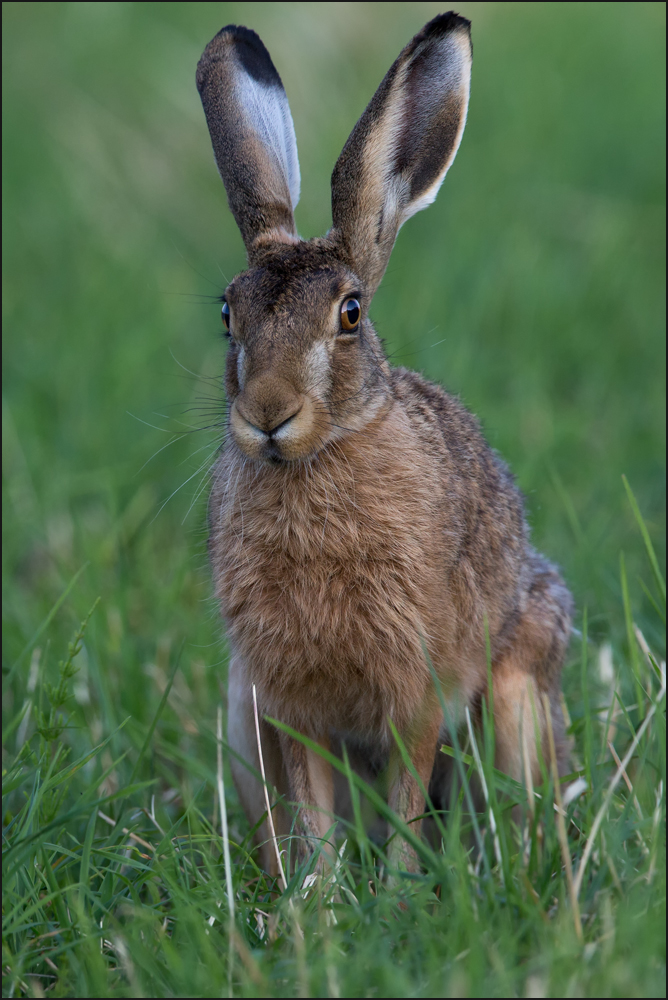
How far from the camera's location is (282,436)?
322 centimetres

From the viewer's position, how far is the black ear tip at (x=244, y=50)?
159 inches

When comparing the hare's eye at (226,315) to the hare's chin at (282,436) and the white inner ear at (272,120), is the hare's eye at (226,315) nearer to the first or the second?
the hare's chin at (282,436)

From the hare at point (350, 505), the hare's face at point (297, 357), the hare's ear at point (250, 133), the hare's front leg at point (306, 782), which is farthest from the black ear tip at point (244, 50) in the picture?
the hare's front leg at point (306, 782)

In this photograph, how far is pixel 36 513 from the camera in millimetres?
5629

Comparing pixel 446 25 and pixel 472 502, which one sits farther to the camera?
pixel 472 502

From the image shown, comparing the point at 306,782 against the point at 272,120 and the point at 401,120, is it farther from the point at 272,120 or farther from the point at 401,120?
the point at 272,120

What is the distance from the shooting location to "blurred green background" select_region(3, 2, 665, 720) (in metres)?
5.22


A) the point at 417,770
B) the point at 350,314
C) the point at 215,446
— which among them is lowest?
the point at 417,770

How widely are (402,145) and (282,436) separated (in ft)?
3.82

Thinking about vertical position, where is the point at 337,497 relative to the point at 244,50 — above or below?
below

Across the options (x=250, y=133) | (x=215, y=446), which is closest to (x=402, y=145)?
(x=250, y=133)

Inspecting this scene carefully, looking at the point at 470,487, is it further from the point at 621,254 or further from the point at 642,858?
the point at 621,254

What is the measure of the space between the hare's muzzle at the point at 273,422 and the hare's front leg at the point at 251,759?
0.84 m

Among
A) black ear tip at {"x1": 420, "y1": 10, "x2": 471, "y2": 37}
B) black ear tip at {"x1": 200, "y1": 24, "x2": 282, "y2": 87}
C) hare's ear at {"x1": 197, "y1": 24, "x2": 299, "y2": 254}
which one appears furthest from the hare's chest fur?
black ear tip at {"x1": 200, "y1": 24, "x2": 282, "y2": 87}
